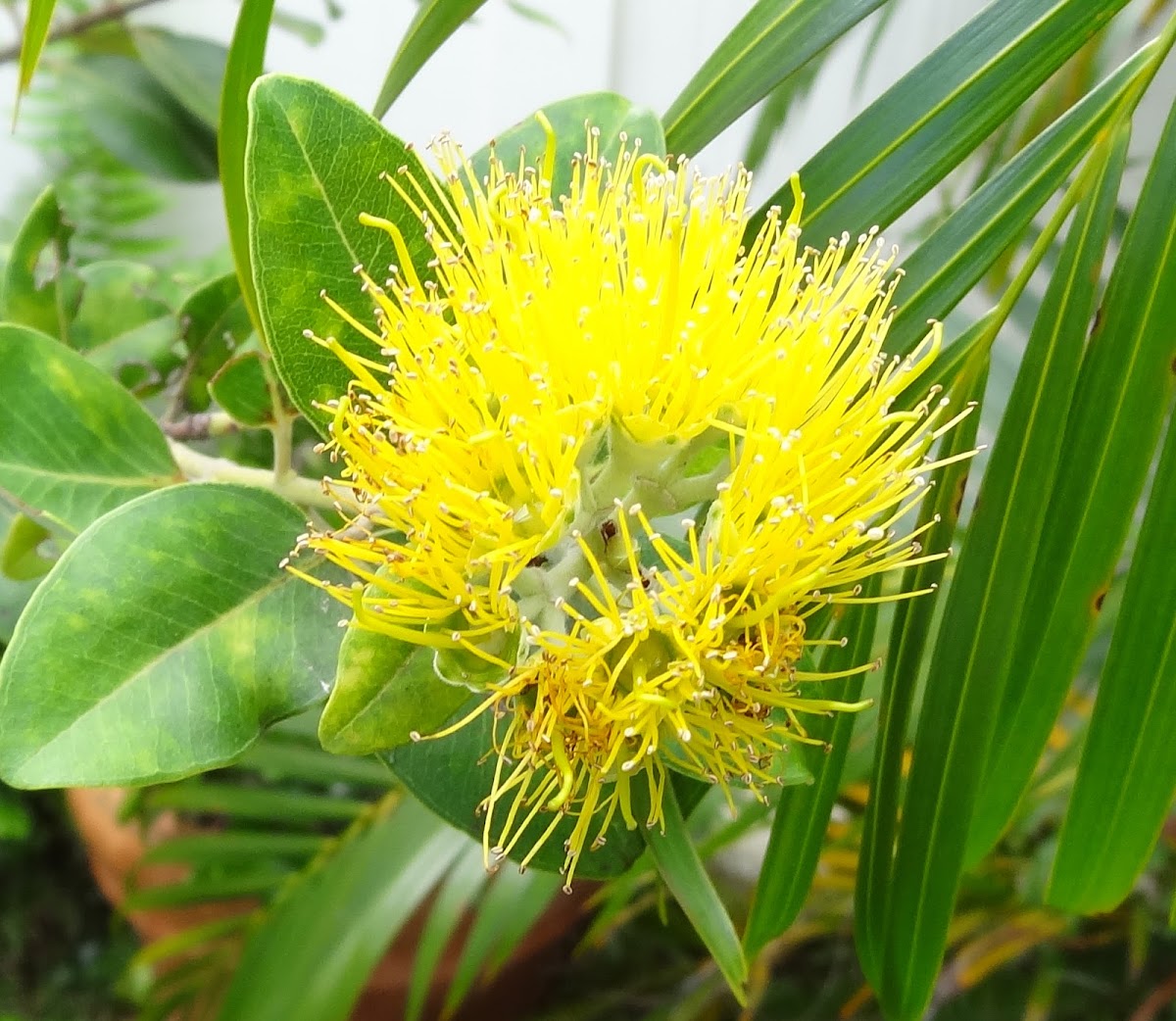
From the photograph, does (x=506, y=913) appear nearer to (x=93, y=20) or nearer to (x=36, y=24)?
(x=36, y=24)

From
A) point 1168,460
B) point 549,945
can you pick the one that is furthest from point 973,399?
point 549,945

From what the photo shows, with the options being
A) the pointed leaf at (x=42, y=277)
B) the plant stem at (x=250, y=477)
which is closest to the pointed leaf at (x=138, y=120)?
the pointed leaf at (x=42, y=277)

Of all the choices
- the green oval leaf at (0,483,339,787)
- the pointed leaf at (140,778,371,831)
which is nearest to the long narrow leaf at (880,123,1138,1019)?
the green oval leaf at (0,483,339,787)

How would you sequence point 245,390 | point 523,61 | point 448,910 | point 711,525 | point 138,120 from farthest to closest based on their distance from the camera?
1. point 523,61
2. point 138,120
3. point 448,910
4. point 245,390
5. point 711,525

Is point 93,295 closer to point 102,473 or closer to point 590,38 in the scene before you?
point 102,473

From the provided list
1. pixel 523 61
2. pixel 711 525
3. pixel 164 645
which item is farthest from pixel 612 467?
pixel 523 61
